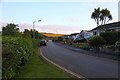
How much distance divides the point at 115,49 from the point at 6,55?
26.1 m

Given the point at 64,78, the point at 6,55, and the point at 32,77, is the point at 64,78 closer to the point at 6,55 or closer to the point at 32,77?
the point at 32,77

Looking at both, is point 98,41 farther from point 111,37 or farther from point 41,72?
point 41,72

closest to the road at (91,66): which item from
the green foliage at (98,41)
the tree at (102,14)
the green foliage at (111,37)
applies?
the green foliage at (98,41)

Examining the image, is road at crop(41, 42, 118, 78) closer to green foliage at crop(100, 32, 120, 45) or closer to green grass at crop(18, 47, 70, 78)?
green grass at crop(18, 47, 70, 78)

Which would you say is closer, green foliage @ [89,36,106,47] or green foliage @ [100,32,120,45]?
green foliage @ [89,36,106,47]

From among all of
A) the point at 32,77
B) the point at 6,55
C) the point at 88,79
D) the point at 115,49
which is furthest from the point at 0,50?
the point at 115,49

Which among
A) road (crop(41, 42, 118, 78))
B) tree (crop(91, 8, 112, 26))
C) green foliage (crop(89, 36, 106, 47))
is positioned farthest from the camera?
tree (crop(91, 8, 112, 26))

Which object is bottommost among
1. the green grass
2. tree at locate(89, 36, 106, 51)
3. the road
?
the road

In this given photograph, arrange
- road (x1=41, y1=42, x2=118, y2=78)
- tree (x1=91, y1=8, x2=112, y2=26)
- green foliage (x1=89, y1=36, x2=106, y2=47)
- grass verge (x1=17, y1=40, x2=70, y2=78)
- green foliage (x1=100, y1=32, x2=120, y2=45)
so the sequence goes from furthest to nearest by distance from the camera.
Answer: tree (x1=91, y1=8, x2=112, y2=26)
green foliage (x1=100, y1=32, x2=120, y2=45)
green foliage (x1=89, y1=36, x2=106, y2=47)
road (x1=41, y1=42, x2=118, y2=78)
grass verge (x1=17, y1=40, x2=70, y2=78)

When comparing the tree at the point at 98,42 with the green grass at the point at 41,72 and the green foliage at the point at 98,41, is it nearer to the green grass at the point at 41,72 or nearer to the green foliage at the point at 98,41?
the green foliage at the point at 98,41

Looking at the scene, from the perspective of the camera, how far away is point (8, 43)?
33.8ft

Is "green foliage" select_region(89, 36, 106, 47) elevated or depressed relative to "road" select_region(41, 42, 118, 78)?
elevated

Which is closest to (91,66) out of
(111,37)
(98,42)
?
(98,42)

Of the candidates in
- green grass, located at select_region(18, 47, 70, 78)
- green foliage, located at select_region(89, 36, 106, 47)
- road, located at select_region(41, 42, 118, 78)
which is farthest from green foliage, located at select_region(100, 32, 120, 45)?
green grass, located at select_region(18, 47, 70, 78)
